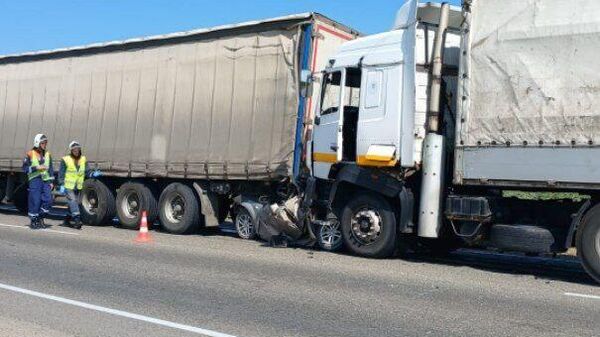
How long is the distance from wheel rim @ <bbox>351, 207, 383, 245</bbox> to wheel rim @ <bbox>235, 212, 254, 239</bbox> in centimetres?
273

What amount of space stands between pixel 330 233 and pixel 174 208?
3906 mm

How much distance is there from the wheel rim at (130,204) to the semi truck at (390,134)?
42mm

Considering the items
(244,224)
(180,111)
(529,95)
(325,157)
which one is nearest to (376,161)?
(325,157)

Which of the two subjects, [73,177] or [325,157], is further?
[73,177]

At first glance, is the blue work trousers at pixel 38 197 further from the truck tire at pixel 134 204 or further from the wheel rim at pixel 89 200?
the truck tire at pixel 134 204

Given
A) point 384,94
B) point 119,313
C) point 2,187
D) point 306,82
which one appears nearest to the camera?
point 119,313

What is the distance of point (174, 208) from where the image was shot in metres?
13.3

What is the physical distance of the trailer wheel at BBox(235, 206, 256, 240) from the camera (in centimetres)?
1220

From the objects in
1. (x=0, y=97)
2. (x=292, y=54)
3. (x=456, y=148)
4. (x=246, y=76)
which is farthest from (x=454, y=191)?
(x=0, y=97)

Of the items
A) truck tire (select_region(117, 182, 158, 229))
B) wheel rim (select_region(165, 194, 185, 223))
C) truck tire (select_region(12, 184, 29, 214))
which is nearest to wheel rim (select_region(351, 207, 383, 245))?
wheel rim (select_region(165, 194, 185, 223))

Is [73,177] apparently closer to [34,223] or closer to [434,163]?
[34,223]

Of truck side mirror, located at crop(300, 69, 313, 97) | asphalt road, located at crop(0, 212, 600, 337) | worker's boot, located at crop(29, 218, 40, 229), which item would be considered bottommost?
asphalt road, located at crop(0, 212, 600, 337)

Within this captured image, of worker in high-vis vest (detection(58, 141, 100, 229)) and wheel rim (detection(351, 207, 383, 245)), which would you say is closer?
wheel rim (detection(351, 207, 383, 245))

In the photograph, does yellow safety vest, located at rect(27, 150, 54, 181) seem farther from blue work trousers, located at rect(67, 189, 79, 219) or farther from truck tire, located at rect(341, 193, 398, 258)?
truck tire, located at rect(341, 193, 398, 258)
